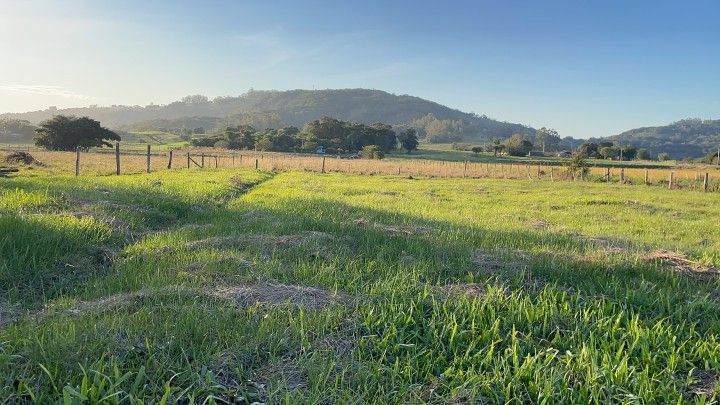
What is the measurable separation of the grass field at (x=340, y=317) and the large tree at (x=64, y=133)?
6584 centimetres

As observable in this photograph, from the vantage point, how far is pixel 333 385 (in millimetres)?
3512

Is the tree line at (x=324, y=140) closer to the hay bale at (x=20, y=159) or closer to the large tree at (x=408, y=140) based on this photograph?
the large tree at (x=408, y=140)

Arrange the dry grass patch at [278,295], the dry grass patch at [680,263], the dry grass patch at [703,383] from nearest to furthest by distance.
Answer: the dry grass patch at [703,383], the dry grass patch at [278,295], the dry grass patch at [680,263]

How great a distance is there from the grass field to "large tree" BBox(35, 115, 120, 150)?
65.8 m

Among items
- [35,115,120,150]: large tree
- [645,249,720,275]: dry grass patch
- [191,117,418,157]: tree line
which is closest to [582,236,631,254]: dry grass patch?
[645,249,720,275]: dry grass patch

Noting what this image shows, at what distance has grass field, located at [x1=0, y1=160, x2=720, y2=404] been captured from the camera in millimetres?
3469

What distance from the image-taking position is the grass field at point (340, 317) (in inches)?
137

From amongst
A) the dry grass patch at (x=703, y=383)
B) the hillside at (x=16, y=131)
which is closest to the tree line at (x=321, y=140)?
the hillside at (x=16, y=131)

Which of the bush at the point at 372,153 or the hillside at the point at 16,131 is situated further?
the hillside at the point at 16,131

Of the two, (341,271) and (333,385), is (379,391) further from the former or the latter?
(341,271)

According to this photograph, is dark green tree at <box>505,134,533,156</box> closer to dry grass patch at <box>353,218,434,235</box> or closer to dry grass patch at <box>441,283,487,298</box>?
dry grass patch at <box>353,218,434,235</box>

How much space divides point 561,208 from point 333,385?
1798 cm

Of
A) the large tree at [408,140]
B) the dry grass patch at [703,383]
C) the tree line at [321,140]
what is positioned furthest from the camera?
the large tree at [408,140]

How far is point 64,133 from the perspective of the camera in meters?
65.8
